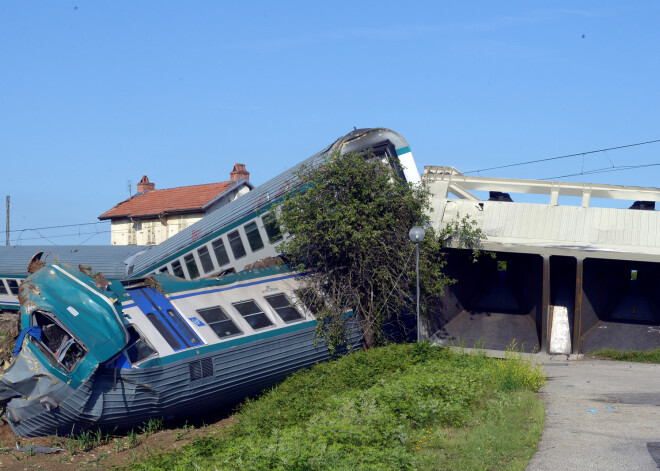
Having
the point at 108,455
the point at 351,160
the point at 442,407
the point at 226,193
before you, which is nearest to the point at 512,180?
the point at 351,160

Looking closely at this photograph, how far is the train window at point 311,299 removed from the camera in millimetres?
18047

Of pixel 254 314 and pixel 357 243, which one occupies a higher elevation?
pixel 357 243

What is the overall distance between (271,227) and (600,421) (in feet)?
39.5

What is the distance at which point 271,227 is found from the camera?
2109cm

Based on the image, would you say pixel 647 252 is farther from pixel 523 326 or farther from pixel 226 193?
pixel 226 193

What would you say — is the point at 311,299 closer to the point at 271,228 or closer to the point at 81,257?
→ the point at 271,228

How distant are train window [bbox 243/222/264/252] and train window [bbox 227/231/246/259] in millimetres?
376

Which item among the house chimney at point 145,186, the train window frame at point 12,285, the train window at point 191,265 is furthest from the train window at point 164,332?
the house chimney at point 145,186

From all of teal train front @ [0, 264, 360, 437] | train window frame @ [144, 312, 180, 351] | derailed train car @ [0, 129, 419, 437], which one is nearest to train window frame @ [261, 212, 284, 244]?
derailed train car @ [0, 129, 419, 437]

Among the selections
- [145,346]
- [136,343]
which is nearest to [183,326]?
[145,346]

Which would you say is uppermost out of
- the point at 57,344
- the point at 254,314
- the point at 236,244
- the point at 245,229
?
the point at 245,229

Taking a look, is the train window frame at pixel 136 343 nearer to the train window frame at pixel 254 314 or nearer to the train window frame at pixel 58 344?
the train window frame at pixel 58 344

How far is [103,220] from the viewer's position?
58.5 metres

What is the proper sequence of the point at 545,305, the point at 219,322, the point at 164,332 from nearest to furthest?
the point at 164,332 < the point at 219,322 < the point at 545,305
